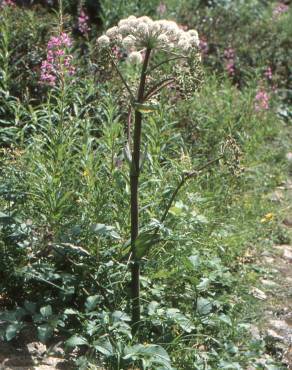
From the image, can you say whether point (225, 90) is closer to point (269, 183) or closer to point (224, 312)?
point (269, 183)

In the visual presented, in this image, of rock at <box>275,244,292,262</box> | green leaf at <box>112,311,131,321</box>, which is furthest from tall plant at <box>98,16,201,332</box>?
rock at <box>275,244,292,262</box>

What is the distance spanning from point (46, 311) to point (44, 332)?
0.12 meters

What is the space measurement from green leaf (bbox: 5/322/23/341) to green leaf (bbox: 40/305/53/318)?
0.40 ft

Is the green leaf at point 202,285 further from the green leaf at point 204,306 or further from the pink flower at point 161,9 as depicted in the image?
the pink flower at point 161,9

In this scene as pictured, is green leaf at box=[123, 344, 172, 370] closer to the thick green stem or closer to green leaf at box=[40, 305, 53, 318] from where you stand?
the thick green stem

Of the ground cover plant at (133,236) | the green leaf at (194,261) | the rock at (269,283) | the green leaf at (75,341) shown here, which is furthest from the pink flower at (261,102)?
the green leaf at (75,341)

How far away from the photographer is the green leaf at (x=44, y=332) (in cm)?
349

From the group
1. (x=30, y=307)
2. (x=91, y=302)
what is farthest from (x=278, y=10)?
(x=30, y=307)

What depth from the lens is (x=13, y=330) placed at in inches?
138

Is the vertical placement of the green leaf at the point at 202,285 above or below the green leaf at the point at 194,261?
below

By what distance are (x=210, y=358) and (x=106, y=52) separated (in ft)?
5.65

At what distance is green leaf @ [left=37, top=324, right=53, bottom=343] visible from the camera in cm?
349

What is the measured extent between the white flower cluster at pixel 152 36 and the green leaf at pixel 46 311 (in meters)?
1.34

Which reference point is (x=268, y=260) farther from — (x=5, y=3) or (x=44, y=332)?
(x=5, y=3)
